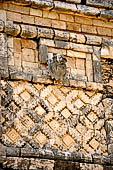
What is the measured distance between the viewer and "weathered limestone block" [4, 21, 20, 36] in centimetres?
859

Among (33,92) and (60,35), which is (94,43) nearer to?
(60,35)

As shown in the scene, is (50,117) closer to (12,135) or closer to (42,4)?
(12,135)

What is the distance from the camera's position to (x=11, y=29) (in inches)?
339

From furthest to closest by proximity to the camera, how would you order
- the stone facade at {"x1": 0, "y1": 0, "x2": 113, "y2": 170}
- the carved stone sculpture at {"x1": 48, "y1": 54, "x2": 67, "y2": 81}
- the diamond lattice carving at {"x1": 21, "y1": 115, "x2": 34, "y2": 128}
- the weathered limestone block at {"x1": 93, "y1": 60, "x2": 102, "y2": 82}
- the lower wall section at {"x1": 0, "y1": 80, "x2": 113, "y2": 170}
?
the weathered limestone block at {"x1": 93, "y1": 60, "x2": 102, "y2": 82} < the carved stone sculpture at {"x1": 48, "y1": 54, "x2": 67, "y2": 81} < the diamond lattice carving at {"x1": 21, "y1": 115, "x2": 34, "y2": 128} < the stone facade at {"x1": 0, "y1": 0, "x2": 113, "y2": 170} < the lower wall section at {"x1": 0, "y1": 80, "x2": 113, "y2": 170}

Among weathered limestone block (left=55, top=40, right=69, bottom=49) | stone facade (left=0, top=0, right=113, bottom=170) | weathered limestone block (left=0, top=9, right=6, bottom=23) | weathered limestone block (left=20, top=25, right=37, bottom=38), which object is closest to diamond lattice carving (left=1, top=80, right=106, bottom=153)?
stone facade (left=0, top=0, right=113, bottom=170)

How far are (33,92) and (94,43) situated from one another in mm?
1528

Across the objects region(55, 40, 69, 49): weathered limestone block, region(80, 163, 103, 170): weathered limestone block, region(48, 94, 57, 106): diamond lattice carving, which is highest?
region(55, 40, 69, 49): weathered limestone block

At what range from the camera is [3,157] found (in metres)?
7.59

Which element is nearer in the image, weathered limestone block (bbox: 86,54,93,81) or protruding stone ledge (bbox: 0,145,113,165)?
protruding stone ledge (bbox: 0,145,113,165)

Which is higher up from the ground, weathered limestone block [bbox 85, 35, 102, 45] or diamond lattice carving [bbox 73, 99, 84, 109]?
weathered limestone block [bbox 85, 35, 102, 45]

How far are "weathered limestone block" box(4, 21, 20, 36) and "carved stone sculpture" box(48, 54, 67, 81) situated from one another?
74 cm

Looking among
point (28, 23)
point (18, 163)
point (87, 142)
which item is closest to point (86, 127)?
point (87, 142)

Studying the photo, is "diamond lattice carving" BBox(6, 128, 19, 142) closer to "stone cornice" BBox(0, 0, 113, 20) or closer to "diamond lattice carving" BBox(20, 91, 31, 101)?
"diamond lattice carving" BBox(20, 91, 31, 101)

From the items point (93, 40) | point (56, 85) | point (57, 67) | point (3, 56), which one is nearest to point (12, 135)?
point (56, 85)
